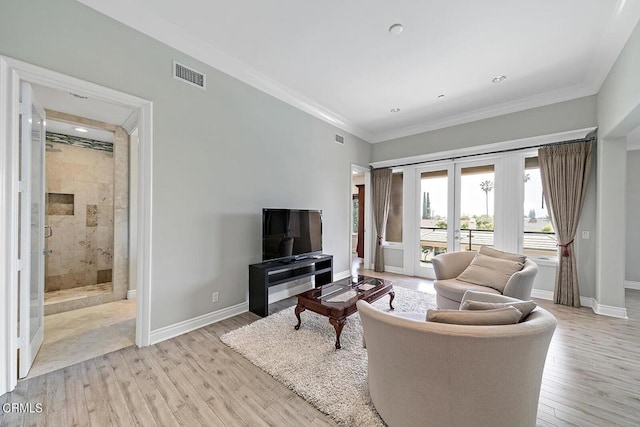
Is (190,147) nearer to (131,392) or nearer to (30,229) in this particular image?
(30,229)

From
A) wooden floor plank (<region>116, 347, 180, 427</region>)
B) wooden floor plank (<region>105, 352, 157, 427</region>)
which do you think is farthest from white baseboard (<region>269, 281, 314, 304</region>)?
wooden floor plank (<region>105, 352, 157, 427</region>)

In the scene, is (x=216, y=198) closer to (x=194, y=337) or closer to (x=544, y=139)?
(x=194, y=337)

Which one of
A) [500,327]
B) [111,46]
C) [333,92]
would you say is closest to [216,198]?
[111,46]

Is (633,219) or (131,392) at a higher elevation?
(633,219)

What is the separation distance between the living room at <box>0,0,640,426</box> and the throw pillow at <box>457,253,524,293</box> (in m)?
1.61

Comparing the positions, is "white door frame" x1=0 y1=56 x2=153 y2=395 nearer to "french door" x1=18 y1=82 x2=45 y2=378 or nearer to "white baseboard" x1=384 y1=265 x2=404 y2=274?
"french door" x1=18 y1=82 x2=45 y2=378

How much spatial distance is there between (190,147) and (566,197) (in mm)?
5322

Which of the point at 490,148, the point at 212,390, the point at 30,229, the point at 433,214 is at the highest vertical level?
the point at 490,148

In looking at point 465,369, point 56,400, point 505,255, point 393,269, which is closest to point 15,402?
point 56,400

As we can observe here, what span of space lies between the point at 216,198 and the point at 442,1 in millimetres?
3088

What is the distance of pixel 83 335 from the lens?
8.98 ft

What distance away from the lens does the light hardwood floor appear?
1658 millimetres

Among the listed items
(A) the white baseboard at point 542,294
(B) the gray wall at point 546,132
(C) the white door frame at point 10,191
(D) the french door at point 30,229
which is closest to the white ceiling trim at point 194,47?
(C) the white door frame at point 10,191

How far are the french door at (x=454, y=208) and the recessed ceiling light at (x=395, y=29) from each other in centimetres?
310
